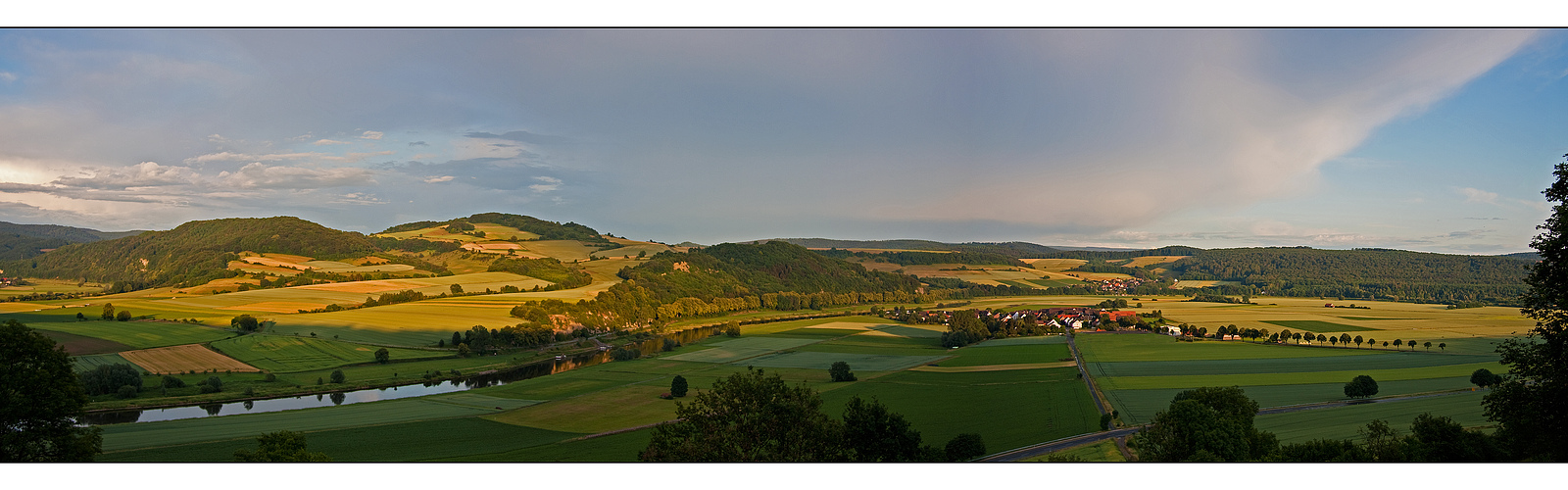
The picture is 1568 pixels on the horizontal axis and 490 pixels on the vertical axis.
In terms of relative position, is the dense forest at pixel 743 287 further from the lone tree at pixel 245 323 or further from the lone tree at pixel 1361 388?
the lone tree at pixel 1361 388

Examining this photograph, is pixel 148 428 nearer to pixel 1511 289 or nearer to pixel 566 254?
pixel 1511 289

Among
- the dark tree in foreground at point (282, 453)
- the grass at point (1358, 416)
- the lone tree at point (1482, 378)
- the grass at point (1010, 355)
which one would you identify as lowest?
the grass at point (1010, 355)

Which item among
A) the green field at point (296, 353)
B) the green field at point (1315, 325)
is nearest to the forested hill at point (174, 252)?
the green field at point (296, 353)

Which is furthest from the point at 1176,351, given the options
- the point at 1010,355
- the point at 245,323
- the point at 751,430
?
the point at 245,323

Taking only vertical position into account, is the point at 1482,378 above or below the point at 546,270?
below

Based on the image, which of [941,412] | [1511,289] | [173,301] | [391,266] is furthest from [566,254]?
[1511,289]

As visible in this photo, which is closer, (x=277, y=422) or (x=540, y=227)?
(x=277, y=422)

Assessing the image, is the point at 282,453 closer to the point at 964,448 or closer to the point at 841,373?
the point at 964,448
